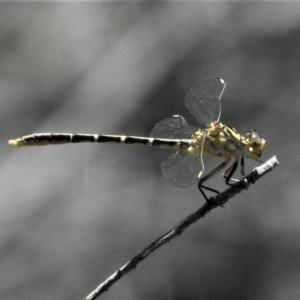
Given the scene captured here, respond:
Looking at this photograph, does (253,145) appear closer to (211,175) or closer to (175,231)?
(211,175)

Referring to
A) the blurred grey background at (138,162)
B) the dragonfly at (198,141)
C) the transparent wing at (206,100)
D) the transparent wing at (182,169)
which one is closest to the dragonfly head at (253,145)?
the dragonfly at (198,141)

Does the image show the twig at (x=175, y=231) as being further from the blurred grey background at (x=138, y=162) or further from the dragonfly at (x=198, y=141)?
the blurred grey background at (x=138, y=162)

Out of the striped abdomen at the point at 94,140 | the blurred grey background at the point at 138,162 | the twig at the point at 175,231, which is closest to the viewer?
the twig at the point at 175,231

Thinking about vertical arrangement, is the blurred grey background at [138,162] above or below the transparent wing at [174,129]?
above

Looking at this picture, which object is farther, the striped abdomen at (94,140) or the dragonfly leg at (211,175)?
the striped abdomen at (94,140)

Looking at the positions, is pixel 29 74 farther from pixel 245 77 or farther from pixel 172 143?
pixel 172 143

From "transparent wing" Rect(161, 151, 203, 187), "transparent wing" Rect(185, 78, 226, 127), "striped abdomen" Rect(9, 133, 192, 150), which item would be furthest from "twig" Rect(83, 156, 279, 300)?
"transparent wing" Rect(185, 78, 226, 127)
